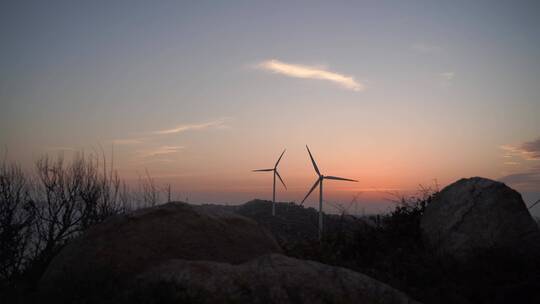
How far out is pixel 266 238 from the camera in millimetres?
10070

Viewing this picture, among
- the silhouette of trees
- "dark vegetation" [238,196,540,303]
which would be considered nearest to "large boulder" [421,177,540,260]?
"dark vegetation" [238,196,540,303]

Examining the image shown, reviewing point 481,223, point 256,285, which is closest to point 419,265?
point 481,223

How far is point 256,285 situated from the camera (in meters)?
6.82

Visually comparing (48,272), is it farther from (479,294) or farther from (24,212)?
(24,212)

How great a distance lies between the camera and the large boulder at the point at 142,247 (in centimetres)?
783

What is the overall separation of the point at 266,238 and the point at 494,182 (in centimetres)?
802

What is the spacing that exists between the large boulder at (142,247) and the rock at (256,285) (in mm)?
978

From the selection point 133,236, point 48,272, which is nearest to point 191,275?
point 133,236

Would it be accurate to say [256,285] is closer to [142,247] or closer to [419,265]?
[142,247]

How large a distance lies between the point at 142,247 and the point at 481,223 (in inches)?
386

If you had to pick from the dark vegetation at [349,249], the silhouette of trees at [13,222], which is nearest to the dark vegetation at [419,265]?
the dark vegetation at [349,249]

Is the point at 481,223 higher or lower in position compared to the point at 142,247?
lower

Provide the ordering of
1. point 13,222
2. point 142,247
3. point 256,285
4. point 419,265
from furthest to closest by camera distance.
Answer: point 13,222 < point 419,265 < point 142,247 < point 256,285

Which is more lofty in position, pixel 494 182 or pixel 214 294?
pixel 494 182
